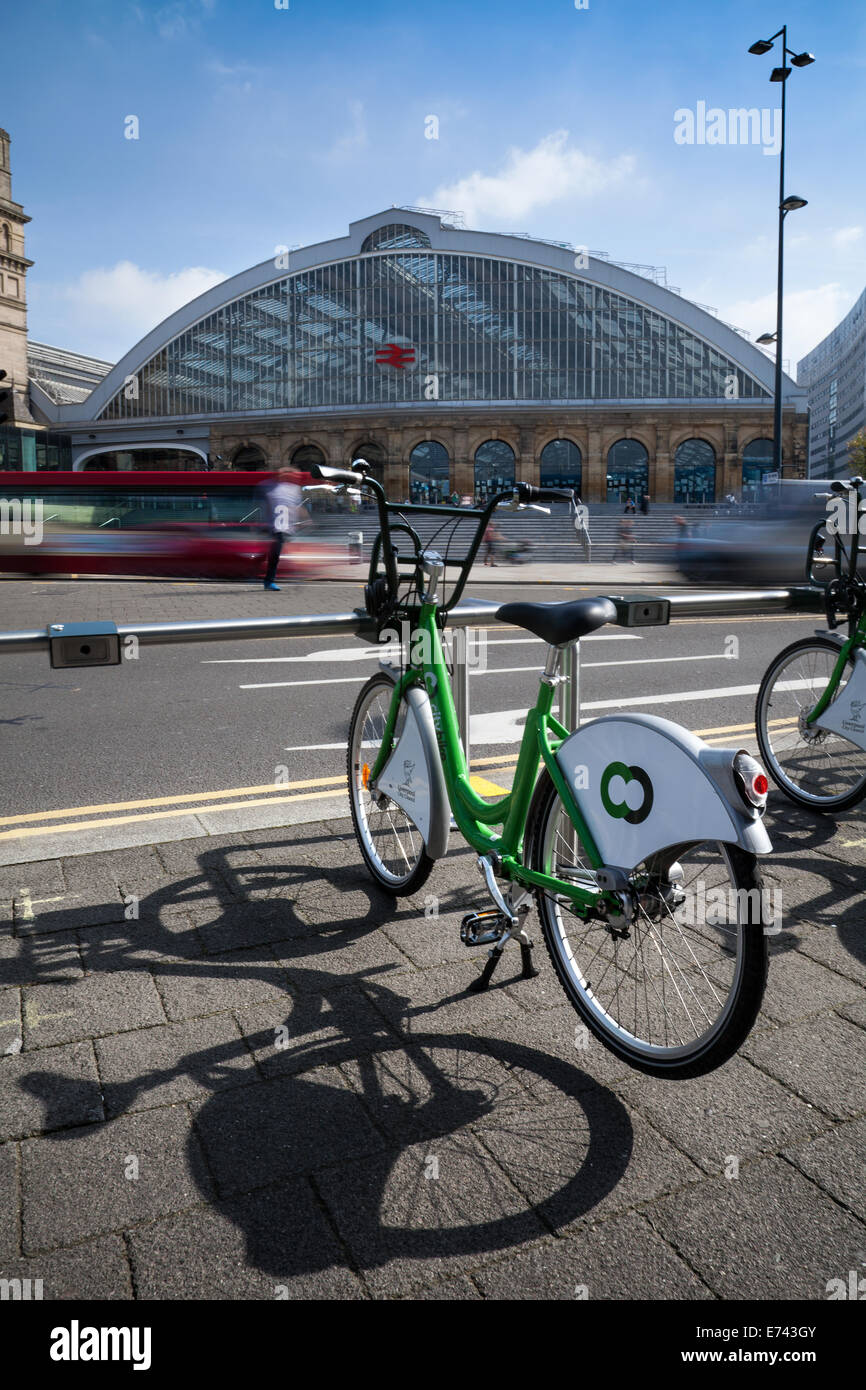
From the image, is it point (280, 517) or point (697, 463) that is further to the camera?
point (697, 463)

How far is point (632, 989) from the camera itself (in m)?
2.62

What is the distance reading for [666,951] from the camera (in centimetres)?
256

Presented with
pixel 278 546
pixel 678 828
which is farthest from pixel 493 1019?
pixel 278 546

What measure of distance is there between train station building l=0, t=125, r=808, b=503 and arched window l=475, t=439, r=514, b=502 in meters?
0.10

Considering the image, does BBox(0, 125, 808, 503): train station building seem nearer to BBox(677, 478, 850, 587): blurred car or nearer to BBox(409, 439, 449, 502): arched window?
BBox(409, 439, 449, 502): arched window

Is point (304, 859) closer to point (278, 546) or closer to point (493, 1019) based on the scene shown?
point (493, 1019)

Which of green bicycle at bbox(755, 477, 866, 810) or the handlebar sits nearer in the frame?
the handlebar

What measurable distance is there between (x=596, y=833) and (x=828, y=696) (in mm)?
2551

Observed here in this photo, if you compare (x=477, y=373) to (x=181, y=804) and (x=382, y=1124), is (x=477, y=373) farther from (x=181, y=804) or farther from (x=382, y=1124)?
(x=382, y=1124)

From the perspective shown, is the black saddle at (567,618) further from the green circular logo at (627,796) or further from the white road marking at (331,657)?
the white road marking at (331,657)

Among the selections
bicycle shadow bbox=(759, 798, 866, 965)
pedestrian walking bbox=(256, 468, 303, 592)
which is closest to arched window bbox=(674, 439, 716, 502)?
pedestrian walking bbox=(256, 468, 303, 592)

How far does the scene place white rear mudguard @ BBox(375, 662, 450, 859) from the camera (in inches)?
121

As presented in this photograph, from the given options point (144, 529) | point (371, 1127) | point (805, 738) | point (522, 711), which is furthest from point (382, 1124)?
point (144, 529)
